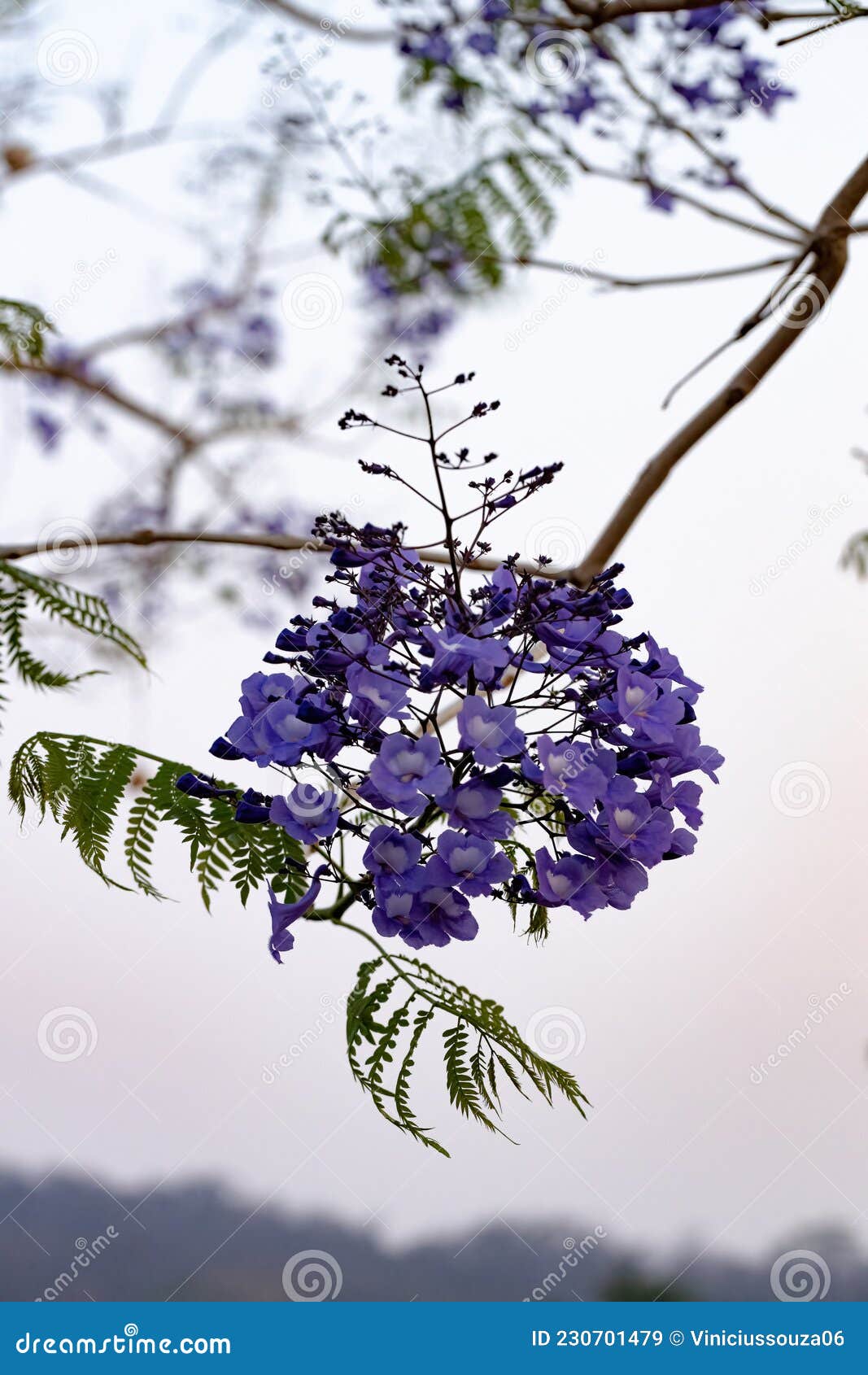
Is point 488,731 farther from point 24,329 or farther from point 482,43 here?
point 482,43

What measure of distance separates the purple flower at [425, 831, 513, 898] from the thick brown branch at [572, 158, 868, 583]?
553 mm

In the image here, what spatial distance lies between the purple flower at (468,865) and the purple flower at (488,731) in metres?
0.05

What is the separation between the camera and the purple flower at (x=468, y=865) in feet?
2.46

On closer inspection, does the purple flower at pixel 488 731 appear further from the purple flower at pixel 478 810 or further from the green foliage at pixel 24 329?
the green foliage at pixel 24 329

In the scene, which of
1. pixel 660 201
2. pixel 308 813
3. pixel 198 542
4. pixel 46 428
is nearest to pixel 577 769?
pixel 308 813

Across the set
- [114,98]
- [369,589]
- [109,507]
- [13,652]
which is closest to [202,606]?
[109,507]

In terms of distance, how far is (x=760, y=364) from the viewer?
4.37 feet

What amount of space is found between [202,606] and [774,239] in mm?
2845

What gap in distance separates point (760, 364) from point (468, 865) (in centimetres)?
84

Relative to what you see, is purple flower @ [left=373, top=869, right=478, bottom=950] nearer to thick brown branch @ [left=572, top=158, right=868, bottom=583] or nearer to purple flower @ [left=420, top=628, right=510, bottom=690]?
purple flower @ [left=420, top=628, right=510, bottom=690]

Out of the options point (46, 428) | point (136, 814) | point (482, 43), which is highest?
point (482, 43)

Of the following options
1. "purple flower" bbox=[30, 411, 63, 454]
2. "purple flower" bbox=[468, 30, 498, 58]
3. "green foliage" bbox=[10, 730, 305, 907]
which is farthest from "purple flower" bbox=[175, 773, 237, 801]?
"purple flower" bbox=[30, 411, 63, 454]

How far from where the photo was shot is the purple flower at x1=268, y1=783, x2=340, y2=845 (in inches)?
30.0

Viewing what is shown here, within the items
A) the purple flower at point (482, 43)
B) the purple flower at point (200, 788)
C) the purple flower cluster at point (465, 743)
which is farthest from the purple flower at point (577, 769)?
the purple flower at point (482, 43)
